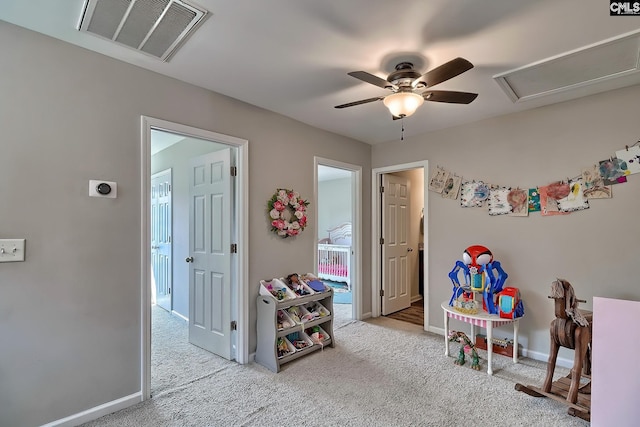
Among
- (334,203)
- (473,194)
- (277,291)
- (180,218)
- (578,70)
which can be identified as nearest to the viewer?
(578,70)

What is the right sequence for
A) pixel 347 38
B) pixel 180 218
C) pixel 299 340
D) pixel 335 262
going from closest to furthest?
pixel 347 38
pixel 299 340
pixel 180 218
pixel 335 262

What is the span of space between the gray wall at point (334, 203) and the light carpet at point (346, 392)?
435 cm

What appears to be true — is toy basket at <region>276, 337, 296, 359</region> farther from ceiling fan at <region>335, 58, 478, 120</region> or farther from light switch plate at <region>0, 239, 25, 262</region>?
ceiling fan at <region>335, 58, 478, 120</region>

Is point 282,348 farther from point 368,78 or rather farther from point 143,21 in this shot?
point 143,21

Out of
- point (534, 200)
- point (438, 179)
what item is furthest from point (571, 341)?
point (438, 179)

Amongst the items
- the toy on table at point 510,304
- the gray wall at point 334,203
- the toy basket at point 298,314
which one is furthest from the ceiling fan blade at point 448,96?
the gray wall at point 334,203

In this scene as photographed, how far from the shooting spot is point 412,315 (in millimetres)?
4363

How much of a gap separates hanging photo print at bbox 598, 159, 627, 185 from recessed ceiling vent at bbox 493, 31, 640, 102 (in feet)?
2.09

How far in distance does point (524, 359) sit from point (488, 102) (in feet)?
8.13

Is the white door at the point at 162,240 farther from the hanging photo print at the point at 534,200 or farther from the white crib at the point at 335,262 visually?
the hanging photo print at the point at 534,200

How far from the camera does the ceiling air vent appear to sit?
1.60 m

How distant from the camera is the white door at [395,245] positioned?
4.37 m

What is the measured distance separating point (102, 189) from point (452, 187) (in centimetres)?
336

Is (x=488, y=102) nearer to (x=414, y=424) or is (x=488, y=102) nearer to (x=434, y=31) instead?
(x=434, y=31)
